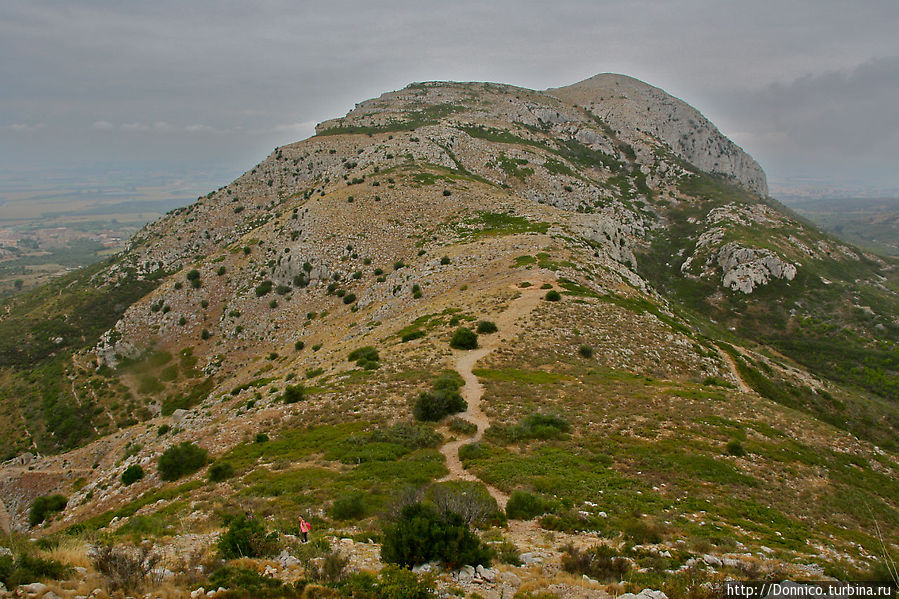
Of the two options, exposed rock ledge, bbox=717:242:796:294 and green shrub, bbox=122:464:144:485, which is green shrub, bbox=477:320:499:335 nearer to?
green shrub, bbox=122:464:144:485

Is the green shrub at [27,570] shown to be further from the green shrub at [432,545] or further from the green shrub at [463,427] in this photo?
the green shrub at [463,427]

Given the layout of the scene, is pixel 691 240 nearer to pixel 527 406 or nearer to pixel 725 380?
pixel 725 380

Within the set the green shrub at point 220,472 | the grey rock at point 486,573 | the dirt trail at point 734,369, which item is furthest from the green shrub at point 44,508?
the dirt trail at point 734,369

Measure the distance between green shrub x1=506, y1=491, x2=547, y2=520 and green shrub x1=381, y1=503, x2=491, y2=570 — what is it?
2998 millimetres

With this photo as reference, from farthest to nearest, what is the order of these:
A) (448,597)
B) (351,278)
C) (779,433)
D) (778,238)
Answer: (778,238) → (351,278) → (779,433) → (448,597)

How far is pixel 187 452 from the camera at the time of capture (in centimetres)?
1888

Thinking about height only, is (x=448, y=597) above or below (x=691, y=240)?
below

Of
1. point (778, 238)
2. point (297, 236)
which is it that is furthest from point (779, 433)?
point (778, 238)

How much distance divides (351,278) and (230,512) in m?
39.6

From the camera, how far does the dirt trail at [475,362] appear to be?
622 inches

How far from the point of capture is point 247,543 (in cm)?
979

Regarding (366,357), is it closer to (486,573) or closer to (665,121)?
(486,573)

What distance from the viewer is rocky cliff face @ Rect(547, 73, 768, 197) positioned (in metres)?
154

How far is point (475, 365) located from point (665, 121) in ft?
600
